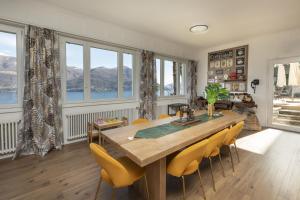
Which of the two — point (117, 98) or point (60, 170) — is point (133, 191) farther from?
point (117, 98)

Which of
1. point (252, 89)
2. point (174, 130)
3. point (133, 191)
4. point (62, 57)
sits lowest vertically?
point (133, 191)

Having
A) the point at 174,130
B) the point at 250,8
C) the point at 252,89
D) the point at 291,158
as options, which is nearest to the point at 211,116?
the point at 174,130

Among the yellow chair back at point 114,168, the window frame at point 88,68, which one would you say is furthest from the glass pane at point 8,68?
the yellow chair back at point 114,168

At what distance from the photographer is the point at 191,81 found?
20.2 ft

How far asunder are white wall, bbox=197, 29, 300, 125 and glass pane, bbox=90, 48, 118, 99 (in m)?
4.10

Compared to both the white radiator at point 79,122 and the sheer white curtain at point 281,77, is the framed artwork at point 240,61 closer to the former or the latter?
the sheer white curtain at point 281,77

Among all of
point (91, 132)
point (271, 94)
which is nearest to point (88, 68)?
point (91, 132)

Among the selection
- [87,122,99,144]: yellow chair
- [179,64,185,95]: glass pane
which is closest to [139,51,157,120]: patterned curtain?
[87,122,99,144]: yellow chair

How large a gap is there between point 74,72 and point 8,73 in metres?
1.12

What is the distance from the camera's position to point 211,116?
2855 mm

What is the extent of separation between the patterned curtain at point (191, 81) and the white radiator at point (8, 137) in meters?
5.19

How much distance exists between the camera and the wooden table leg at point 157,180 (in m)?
1.56

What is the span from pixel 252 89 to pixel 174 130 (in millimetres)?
4276

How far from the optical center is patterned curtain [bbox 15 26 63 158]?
2.83 metres
